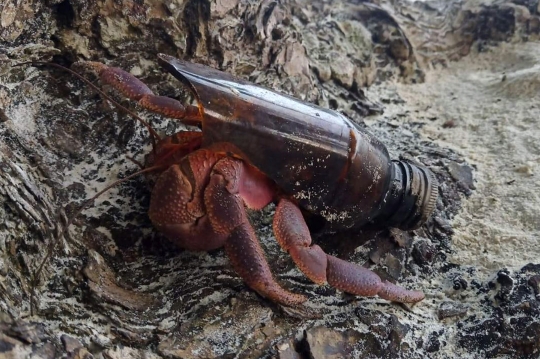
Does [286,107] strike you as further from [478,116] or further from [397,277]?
[478,116]

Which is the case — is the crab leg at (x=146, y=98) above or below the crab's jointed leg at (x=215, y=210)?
above

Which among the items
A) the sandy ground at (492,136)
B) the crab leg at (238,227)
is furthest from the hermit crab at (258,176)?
the sandy ground at (492,136)

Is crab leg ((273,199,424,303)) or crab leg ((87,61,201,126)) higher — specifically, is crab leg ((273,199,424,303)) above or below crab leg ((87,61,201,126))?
below

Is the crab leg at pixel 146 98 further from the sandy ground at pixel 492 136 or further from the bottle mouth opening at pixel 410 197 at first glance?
the sandy ground at pixel 492 136

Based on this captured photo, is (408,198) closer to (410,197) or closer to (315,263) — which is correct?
(410,197)

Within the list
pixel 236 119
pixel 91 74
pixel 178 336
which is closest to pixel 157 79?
pixel 91 74

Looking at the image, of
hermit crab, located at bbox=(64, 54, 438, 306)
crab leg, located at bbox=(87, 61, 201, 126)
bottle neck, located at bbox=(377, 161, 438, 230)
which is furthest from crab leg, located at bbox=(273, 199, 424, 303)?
crab leg, located at bbox=(87, 61, 201, 126)

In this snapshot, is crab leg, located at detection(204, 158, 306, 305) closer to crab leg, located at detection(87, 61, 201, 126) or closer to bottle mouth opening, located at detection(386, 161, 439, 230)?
crab leg, located at detection(87, 61, 201, 126)

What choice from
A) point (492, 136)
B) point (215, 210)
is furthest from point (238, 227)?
point (492, 136)
